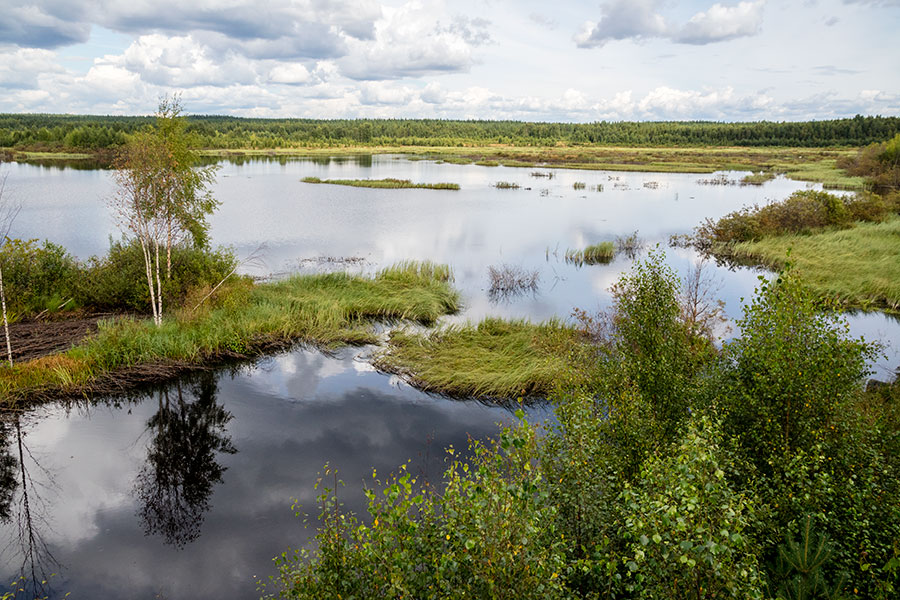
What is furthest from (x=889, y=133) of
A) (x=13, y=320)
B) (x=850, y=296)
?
(x=13, y=320)

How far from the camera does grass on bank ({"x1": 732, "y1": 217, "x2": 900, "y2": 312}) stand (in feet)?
72.9

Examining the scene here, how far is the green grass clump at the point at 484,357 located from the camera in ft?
47.9

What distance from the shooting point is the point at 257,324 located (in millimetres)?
17453

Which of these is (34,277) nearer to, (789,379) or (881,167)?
(789,379)

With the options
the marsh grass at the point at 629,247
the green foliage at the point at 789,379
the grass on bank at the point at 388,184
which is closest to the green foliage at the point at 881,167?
the marsh grass at the point at 629,247

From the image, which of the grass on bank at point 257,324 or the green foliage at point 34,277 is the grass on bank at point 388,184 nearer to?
the grass on bank at point 257,324

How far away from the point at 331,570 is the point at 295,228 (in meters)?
32.2

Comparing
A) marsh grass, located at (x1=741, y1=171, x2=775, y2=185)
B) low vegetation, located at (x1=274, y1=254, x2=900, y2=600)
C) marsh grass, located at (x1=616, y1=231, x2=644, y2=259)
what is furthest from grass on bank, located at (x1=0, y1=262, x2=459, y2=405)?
marsh grass, located at (x1=741, y1=171, x2=775, y2=185)

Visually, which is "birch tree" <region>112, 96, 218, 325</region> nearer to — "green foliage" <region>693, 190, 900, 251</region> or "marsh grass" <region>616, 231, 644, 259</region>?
"marsh grass" <region>616, 231, 644, 259</region>

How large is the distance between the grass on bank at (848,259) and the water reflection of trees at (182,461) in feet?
57.8

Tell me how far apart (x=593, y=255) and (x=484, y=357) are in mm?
17211

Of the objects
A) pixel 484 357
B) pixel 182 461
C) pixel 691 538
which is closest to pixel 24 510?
pixel 182 461

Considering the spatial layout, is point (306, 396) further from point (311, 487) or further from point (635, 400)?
point (635, 400)

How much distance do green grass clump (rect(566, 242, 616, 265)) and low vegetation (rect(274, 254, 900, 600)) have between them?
21563mm
